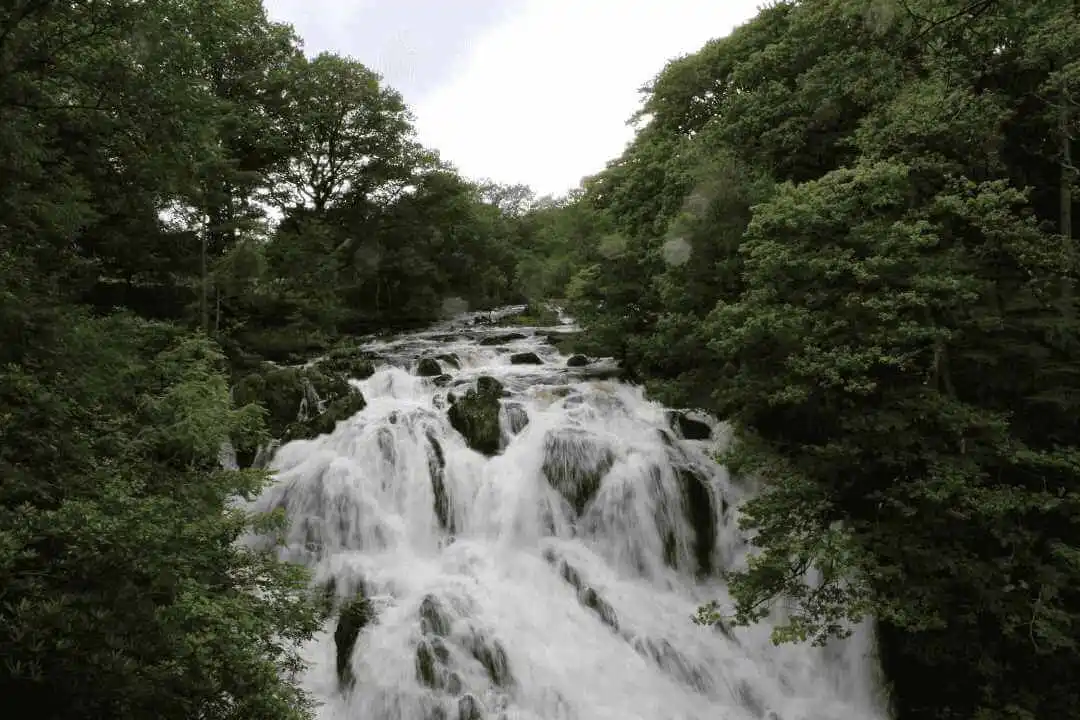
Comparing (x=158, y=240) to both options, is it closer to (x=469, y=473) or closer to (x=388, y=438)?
(x=388, y=438)

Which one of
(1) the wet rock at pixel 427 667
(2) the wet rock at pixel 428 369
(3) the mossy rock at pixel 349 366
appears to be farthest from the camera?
(2) the wet rock at pixel 428 369

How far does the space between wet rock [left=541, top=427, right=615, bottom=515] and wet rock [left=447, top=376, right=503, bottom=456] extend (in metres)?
1.18

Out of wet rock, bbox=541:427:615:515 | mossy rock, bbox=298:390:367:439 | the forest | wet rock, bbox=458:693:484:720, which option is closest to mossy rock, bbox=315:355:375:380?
Answer: the forest

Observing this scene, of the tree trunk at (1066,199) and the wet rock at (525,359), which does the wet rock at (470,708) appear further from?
the wet rock at (525,359)

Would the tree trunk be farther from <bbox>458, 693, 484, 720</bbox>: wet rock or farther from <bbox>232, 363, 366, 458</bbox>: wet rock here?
<bbox>232, 363, 366, 458</bbox>: wet rock

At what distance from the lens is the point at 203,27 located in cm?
746

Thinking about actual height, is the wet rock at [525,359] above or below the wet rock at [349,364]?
below

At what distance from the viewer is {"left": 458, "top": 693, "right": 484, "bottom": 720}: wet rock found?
789cm

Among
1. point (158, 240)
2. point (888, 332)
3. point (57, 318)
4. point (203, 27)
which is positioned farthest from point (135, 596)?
point (158, 240)

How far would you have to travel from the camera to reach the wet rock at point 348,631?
8461mm

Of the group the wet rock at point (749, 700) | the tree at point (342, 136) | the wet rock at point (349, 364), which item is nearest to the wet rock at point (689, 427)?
the wet rock at point (749, 700)

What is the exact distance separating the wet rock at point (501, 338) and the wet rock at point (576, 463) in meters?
9.48

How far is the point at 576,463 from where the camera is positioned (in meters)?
12.1

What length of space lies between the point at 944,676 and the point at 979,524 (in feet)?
8.13
